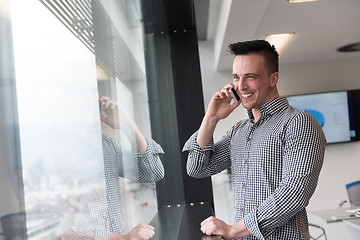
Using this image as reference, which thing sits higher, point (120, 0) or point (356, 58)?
point (356, 58)

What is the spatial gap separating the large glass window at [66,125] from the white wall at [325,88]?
16.7 feet

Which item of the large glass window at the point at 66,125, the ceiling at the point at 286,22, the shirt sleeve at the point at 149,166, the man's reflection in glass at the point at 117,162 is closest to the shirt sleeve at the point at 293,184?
the shirt sleeve at the point at 149,166

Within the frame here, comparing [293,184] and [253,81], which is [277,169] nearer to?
[293,184]

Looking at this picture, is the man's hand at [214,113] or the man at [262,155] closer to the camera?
the man at [262,155]

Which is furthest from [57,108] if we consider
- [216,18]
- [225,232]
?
[216,18]

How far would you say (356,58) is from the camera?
6.10 metres

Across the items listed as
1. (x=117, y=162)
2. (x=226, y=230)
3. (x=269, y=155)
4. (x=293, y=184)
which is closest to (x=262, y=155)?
(x=269, y=155)

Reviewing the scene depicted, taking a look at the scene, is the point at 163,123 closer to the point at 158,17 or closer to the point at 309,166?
the point at 158,17

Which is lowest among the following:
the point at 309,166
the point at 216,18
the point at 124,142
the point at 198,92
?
the point at 309,166

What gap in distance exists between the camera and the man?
1.33 m

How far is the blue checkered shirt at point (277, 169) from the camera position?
133cm

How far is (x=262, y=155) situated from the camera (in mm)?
1459

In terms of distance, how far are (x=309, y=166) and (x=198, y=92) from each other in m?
1.31

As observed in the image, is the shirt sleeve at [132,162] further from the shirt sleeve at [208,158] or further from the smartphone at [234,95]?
the smartphone at [234,95]
